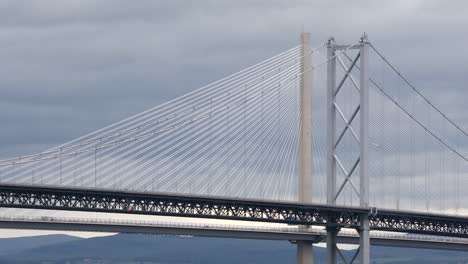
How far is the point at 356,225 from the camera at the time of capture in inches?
4333

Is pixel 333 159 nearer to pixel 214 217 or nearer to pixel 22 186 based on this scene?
pixel 214 217

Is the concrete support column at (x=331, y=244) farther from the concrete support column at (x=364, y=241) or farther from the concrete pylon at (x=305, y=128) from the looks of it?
the concrete pylon at (x=305, y=128)

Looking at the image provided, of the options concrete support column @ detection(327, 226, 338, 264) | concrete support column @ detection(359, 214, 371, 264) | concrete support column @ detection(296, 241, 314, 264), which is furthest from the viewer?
concrete support column @ detection(296, 241, 314, 264)

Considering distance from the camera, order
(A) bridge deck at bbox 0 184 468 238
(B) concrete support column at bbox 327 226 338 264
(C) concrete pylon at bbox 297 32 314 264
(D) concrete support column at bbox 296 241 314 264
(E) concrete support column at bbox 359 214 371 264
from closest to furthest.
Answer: (A) bridge deck at bbox 0 184 468 238
(E) concrete support column at bbox 359 214 371 264
(B) concrete support column at bbox 327 226 338 264
(C) concrete pylon at bbox 297 32 314 264
(D) concrete support column at bbox 296 241 314 264

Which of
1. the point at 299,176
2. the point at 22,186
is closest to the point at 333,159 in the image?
the point at 299,176

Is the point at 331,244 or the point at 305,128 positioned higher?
the point at 305,128

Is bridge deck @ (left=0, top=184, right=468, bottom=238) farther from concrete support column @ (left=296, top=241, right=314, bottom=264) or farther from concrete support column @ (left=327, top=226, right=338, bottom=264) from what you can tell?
concrete support column @ (left=296, top=241, right=314, bottom=264)

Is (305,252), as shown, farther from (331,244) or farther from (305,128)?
(331,244)

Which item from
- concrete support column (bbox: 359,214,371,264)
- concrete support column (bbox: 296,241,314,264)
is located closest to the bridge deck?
concrete support column (bbox: 359,214,371,264)

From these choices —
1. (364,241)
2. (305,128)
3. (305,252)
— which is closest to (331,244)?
(364,241)

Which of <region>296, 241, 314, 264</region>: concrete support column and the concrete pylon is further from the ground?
the concrete pylon

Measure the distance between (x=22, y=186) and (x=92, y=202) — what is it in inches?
230

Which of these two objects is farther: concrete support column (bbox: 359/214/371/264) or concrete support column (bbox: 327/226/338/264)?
concrete support column (bbox: 327/226/338/264)

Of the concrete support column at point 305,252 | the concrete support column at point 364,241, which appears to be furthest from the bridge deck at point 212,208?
the concrete support column at point 305,252
